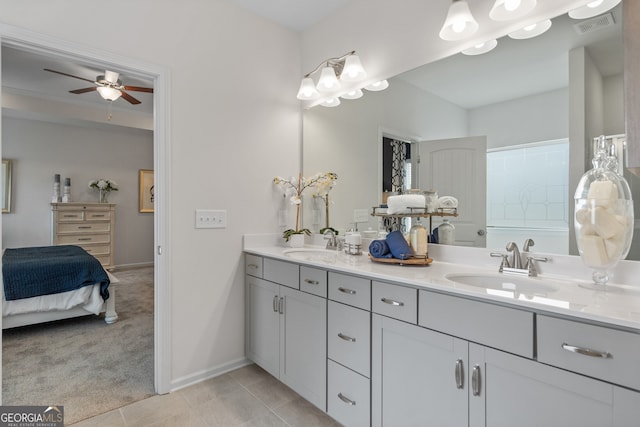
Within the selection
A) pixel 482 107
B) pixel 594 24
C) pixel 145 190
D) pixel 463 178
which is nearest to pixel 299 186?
pixel 463 178

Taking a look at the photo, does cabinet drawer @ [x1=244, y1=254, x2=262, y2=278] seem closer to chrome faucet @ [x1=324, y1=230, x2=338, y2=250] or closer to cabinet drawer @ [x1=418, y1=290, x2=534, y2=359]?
chrome faucet @ [x1=324, y1=230, x2=338, y2=250]

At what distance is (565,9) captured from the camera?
4.58ft

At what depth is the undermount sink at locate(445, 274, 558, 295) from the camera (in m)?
1.32

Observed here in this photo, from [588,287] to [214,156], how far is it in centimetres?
215

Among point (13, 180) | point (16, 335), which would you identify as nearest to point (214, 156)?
point (16, 335)

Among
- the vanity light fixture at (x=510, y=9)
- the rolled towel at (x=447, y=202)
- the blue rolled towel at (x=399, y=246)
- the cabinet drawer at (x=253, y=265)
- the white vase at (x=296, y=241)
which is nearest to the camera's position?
the vanity light fixture at (x=510, y=9)

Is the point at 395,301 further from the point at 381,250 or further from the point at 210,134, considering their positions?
the point at 210,134

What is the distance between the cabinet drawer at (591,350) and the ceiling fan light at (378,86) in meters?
1.67

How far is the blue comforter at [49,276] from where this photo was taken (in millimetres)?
2883

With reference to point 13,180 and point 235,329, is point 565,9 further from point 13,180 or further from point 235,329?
point 13,180

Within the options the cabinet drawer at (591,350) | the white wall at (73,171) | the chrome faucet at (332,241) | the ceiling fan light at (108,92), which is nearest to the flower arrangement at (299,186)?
the chrome faucet at (332,241)

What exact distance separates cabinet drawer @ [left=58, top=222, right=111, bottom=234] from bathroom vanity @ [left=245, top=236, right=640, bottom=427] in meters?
5.06

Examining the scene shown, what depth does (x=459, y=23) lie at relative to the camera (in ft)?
5.19

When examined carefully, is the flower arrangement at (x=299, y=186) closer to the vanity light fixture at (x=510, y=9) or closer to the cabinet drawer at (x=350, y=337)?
the cabinet drawer at (x=350, y=337)
